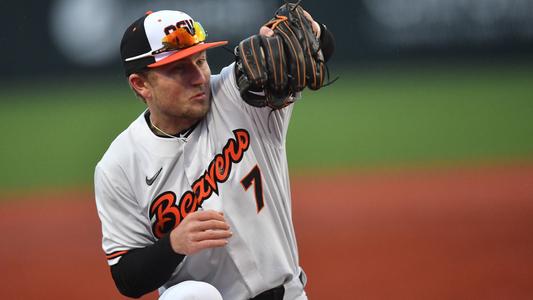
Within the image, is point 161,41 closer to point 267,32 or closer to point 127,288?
point 267,32

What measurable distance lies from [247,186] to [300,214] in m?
3.60

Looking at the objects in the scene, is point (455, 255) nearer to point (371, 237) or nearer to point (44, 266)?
point (371, 237)

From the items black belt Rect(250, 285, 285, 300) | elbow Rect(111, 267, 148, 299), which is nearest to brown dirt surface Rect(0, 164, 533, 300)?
black belt Rect(250, 285, 285, 300)

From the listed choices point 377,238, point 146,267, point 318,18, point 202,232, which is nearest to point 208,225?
point 202,232

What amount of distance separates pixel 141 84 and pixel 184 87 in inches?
7.6

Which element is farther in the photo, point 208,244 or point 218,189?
point 218,189

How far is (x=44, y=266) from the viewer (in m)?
5.49

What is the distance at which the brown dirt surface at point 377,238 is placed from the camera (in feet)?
15.0

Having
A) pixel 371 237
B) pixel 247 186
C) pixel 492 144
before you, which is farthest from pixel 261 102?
pixel 492 144

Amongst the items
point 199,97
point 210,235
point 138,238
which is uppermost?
point 199,97

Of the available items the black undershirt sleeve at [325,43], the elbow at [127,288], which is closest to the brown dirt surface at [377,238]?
the elbow at [127,288]

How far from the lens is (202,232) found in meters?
2.27

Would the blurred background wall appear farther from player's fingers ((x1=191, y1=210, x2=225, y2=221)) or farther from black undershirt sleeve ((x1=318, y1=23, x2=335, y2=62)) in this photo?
player's fingers ((x1=191, y1=210, x2=225, y2=221))

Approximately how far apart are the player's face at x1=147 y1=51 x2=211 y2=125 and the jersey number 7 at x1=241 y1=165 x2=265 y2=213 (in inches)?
9.9
